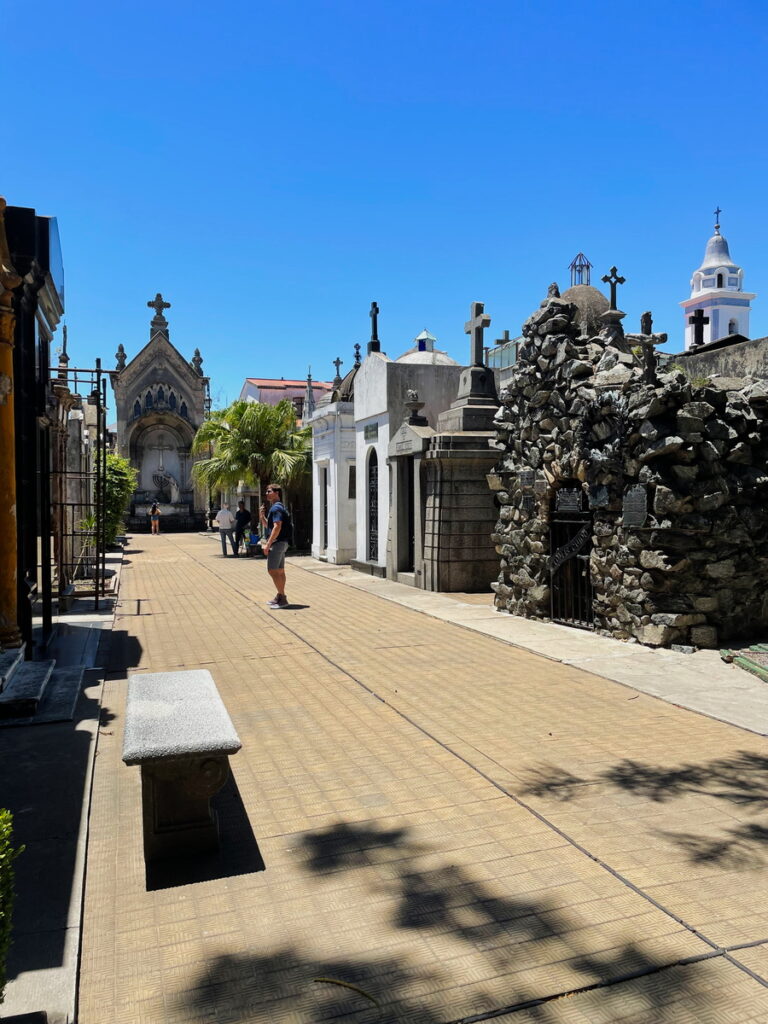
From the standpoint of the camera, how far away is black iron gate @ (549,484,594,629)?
9844 millimetres

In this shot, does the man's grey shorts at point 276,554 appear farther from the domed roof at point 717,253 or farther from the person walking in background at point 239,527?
the domed roof at point 717,253

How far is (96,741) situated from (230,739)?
226 centimetres

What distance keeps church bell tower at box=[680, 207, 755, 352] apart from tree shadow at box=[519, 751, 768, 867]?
55.1 meters

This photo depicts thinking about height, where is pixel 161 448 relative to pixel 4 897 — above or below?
above

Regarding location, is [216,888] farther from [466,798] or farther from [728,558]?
[728,558]

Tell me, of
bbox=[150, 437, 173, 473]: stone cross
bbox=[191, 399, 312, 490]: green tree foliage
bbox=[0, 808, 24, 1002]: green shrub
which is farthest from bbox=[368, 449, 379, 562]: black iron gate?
bbox=[150, 437, 173, 473]: stone cross

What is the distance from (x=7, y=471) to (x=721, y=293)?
187 feet

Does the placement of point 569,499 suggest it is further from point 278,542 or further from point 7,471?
point 7,471

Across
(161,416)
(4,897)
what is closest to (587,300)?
(4,897)

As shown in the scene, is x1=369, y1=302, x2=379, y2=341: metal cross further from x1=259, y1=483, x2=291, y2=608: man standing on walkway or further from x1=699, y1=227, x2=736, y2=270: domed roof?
x1=699, y1=227, x2=736, y2=270: domed roof

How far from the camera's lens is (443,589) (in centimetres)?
1402

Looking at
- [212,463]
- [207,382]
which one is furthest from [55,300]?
[207,382]

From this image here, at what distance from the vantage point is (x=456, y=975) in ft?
9.59

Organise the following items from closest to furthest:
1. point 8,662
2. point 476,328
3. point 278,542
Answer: point 8,662
point 278,542
point 476,328
